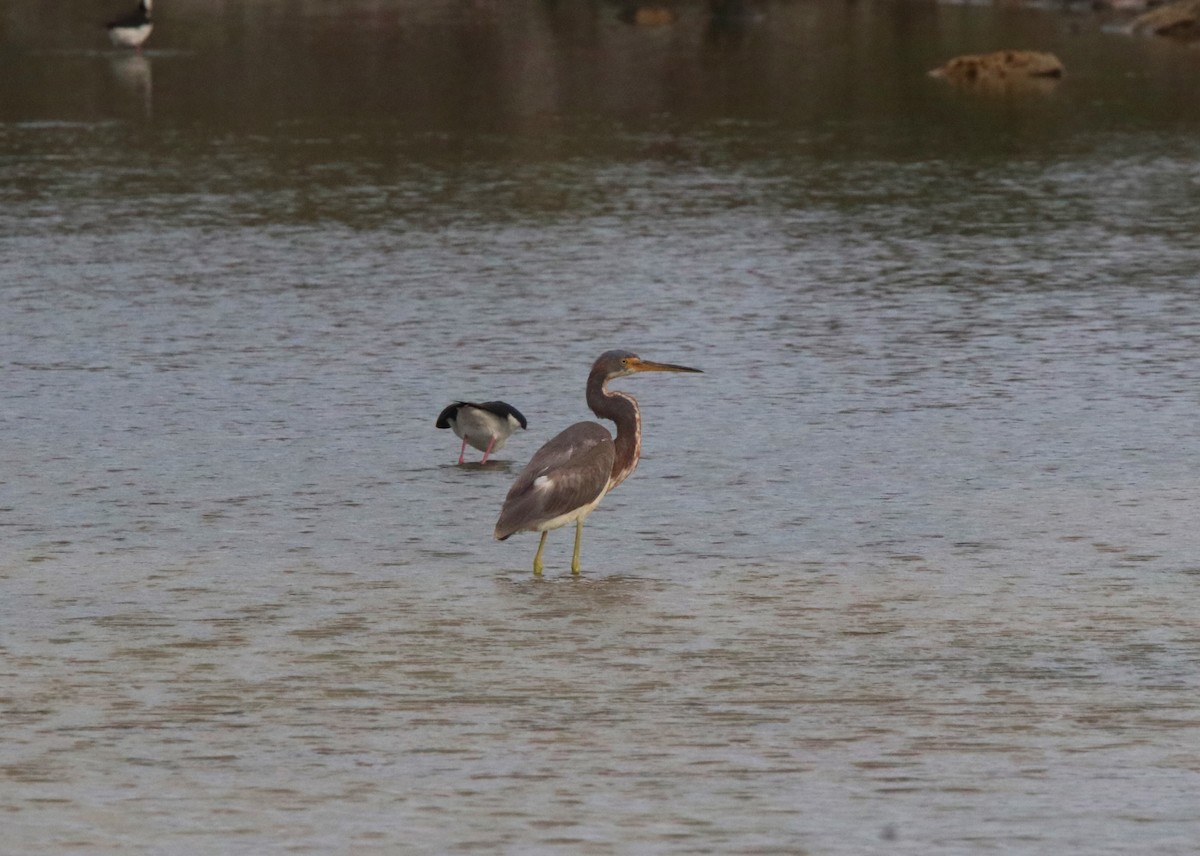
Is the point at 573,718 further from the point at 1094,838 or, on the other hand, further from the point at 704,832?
the point at 1094,838

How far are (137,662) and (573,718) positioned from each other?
2.04 metres

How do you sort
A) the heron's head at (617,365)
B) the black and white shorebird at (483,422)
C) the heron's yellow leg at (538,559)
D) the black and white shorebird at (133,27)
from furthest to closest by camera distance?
the black and white shorebird at (133,27) < the black and white shorebird at (483,422) < the heron's head at (617,365) < the heron's yellow leg at (538,559)

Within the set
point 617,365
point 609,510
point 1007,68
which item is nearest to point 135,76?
point 1007,68

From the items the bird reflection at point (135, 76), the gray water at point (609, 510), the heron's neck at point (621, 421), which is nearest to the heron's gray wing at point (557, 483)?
the heron's neck at point (621, 421)

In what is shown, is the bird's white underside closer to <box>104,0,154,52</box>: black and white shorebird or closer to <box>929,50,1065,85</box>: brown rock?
<box>929,50,1065,85</box>: brown rock

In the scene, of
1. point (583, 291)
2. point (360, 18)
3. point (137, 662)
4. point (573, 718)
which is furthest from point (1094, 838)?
point (360, 18)

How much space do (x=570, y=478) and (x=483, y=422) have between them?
2507 millimetres

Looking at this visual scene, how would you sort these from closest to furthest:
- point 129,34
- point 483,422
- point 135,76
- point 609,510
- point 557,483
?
point 557,483 → point 609,510 → point 483,422 → point 135,76 → point 129,34

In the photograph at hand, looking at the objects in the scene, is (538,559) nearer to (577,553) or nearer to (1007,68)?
(577,553)

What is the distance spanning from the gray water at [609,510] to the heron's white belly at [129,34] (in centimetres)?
1943

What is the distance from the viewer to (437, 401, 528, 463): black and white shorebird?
45.4 feet

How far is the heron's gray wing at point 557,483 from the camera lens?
1139 cm

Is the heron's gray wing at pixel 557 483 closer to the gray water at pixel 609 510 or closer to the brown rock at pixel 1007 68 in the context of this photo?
the gray water at pixel 609 510

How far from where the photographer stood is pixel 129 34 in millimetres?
51781
